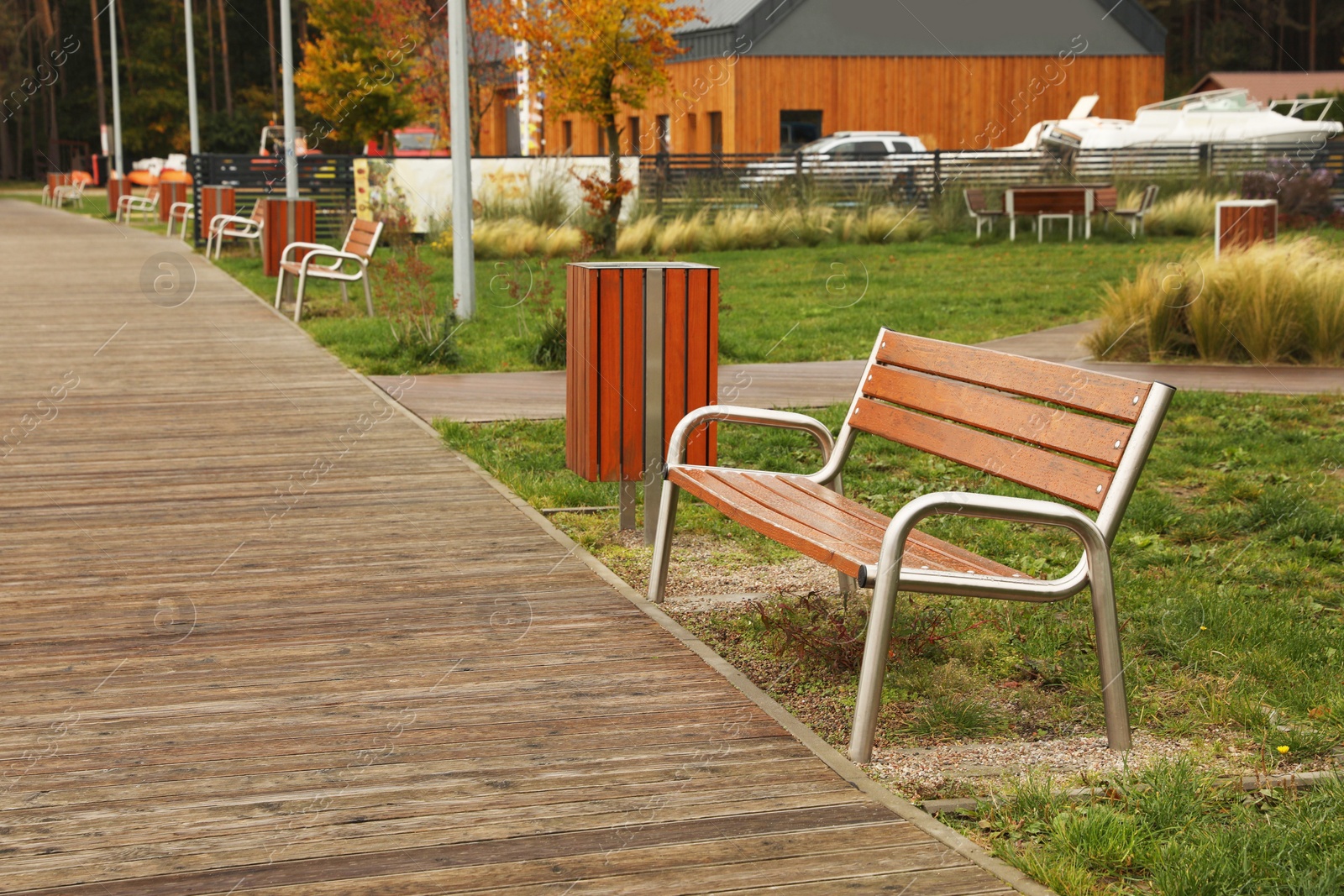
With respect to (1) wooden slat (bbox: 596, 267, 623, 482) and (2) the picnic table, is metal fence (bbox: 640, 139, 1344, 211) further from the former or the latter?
(1) wooden slat (bbox: 596, 267, 623, 482)

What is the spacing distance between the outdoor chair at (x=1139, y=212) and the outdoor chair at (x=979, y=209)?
195 cm

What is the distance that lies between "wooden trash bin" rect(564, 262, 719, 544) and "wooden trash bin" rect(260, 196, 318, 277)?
11.8 metres

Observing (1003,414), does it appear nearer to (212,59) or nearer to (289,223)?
(289,223)

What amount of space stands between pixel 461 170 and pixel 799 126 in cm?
2748

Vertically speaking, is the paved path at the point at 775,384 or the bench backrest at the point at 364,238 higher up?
the bench backrest at the point at 364,238

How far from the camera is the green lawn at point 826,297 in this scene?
12156 millimetres

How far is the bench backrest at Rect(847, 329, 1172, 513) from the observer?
4.00m

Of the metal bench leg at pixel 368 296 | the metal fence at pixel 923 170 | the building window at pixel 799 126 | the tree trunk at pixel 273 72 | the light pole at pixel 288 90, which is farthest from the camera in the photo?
the tree trunk at pixel 273 72

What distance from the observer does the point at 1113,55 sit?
42688mm

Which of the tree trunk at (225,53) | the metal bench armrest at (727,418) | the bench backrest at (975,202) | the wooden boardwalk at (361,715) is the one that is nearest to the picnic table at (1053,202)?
the bench backrest at (975,202)

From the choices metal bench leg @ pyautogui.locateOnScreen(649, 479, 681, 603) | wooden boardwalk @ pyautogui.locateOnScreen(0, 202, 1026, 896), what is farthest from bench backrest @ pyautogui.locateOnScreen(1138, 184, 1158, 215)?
metal bench leg @ pyautogui.locateOnScreen(649, 479, 681, 603)

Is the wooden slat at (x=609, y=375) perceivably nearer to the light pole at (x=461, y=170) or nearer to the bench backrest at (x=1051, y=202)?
the light pole at (x=461, y=170)

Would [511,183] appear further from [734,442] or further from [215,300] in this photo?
[734,442]

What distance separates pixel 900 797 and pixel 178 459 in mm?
5239
